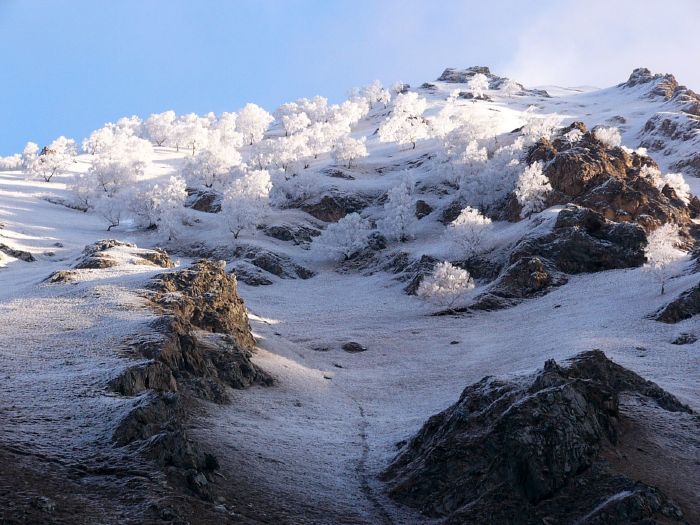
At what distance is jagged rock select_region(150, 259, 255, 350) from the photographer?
39531 millimetres

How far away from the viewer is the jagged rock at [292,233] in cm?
10006

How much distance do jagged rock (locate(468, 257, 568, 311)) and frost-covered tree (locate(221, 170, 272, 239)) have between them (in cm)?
4639

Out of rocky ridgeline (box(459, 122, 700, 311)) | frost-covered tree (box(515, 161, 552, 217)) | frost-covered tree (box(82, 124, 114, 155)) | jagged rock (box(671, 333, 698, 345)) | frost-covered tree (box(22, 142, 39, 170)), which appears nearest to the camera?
jagged rock (box(671, 333, 698, 345))

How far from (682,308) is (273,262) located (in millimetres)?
55555

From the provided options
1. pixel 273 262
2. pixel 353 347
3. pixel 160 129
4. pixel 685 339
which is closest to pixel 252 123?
pixel 160 129

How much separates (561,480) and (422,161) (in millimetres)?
119968

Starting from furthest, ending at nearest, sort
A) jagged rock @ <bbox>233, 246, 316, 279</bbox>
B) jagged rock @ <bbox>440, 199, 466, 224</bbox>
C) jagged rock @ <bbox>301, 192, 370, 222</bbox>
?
jagged rock @ <bbox>301, 192, 370, 222</bbox> → jagged rock @ <bbox>440, 199, 466, 224</bbox> → jagged rock @ <bbox>233, 246, 316, 279</bbox>

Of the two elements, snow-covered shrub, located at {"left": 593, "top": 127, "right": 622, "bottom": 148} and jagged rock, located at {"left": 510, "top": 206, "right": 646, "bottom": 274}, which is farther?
snow-covered shrub, located at {"left": 593, "top": 127, "right": 622, "bottom": 148}

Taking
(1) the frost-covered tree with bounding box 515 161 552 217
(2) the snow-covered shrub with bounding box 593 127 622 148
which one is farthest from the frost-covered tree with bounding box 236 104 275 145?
(1) the frost-covered tree with bounding box 515 161 552 217

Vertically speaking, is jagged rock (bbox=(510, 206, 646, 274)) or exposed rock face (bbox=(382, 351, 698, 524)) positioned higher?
jagged rock (bbox=(510, 206, 646, 274))

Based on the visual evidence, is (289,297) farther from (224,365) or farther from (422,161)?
(422,161)

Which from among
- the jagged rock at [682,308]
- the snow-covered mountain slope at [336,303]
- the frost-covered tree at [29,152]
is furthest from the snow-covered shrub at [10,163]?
the jagged rock at [682,308]

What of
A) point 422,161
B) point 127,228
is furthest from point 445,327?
point 422,161

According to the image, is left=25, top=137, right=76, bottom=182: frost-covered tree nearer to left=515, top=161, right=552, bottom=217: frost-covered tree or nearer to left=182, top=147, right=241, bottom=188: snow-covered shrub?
left=182, top=147, right=241, bottom=188: snow-covered shrub
